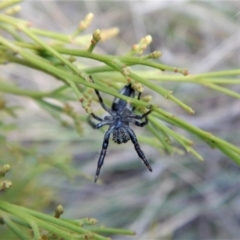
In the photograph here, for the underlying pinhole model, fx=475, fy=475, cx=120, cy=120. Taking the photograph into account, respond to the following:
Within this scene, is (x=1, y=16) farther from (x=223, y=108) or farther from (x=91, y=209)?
(x=223, y=108)

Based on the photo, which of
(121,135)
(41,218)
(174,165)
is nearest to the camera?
(41,218)

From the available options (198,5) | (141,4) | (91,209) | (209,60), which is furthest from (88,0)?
(91,209)

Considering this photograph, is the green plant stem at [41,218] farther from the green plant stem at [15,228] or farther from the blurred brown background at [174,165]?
the blurred brown background at [174,165]

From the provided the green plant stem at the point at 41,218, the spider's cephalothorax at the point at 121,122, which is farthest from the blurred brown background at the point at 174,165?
the green plant stem at the point at 41,218

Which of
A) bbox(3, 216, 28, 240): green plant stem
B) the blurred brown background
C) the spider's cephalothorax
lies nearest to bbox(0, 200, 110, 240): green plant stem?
bbox(3, 216, 28, 240): green plant stem

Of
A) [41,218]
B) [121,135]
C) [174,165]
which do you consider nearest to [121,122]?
[121,135]

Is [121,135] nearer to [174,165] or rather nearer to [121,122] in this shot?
[121,122]

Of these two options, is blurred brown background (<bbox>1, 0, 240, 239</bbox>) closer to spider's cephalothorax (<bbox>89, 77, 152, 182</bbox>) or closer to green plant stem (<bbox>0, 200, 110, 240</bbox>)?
spider's cephalothorax (<bbox>89, 77, 152, 182</bbox>)
